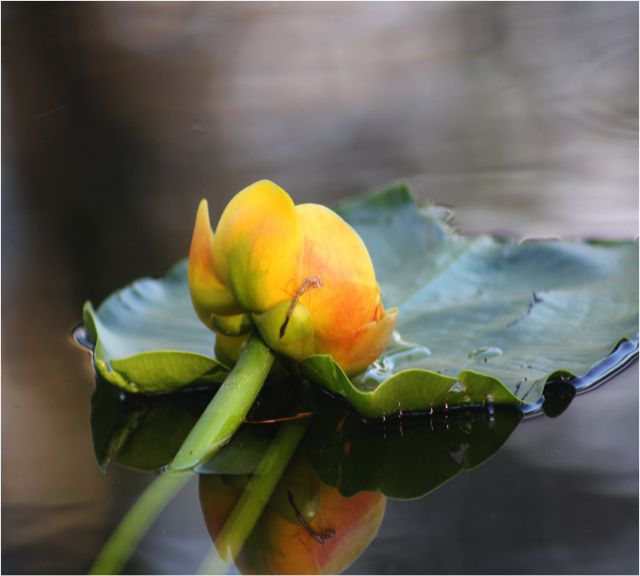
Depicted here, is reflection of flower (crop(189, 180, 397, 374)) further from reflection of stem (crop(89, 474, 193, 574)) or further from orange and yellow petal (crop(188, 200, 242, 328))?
reflection of stem (crop(89, 474, 193, 574))

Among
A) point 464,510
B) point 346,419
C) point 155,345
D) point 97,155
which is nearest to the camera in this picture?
point 464,510

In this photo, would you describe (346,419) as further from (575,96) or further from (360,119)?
(575,96)

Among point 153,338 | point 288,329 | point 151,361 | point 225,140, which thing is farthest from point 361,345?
point 225,140

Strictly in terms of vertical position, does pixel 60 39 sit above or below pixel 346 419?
above

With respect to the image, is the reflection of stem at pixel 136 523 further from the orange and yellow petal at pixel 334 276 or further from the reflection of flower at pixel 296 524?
the orange and yellow petal at pixel 334 276

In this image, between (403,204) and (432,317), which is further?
(403,204)

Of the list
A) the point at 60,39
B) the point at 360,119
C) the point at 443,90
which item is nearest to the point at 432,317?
the point at 360,119

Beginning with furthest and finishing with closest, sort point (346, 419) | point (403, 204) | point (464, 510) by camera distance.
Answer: point (403, 204)
point (346, 419)
point (464, 510)

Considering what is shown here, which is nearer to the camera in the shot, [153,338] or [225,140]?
[153,338]

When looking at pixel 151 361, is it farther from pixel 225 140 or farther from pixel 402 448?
pixel 225 140
